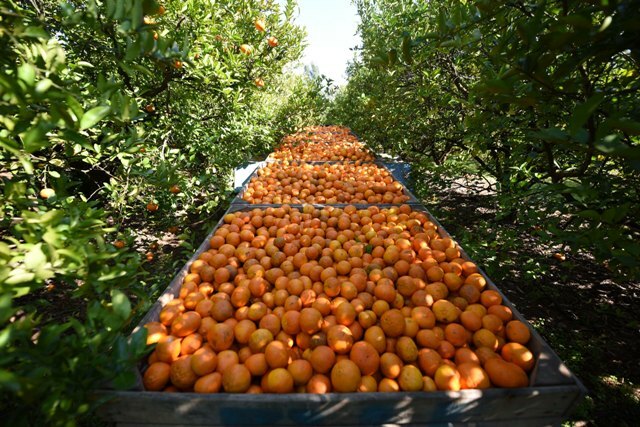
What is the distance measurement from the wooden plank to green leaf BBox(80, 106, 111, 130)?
3.96ft

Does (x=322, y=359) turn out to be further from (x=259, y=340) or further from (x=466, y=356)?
(x=466, y=356)

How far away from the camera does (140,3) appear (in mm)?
1051

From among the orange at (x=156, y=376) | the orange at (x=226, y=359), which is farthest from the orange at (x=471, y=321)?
the orange at (x=156, y=376)

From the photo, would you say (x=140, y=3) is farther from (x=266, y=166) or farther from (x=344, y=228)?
(x=266, y=166)

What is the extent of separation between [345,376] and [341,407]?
160 millimetres

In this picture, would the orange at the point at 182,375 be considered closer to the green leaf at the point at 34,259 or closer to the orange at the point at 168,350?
the orange at the point at 168,350

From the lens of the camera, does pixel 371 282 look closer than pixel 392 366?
No

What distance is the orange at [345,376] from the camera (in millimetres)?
1465

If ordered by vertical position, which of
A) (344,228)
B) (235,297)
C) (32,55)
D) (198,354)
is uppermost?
(32,55)

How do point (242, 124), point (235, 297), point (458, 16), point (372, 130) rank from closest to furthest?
point (458, 16), point (235, 297), point (242, 124), point (372, 130)

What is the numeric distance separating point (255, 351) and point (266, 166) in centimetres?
445

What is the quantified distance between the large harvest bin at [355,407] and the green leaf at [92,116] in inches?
46.9

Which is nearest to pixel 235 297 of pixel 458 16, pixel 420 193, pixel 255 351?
pixel 255 351

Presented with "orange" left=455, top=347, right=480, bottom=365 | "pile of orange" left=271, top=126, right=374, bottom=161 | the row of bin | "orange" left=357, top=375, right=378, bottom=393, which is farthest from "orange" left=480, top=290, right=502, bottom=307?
"pile of orange" left=271, top=126, right=374, bottom=161
